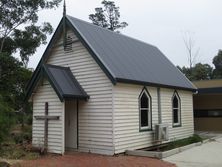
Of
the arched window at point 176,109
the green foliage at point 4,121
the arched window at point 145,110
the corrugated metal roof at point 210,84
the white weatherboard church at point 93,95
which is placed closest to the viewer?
the green foliage at point 4,121

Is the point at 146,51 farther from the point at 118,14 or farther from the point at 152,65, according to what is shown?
the point at 118,14

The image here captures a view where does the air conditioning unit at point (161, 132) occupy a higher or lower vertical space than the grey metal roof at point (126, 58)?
lower

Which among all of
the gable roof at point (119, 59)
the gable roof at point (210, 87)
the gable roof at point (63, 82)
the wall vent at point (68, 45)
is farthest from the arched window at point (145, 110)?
the gable roof at point (210, 87)

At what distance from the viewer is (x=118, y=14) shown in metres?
49.8

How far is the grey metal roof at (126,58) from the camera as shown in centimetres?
1542

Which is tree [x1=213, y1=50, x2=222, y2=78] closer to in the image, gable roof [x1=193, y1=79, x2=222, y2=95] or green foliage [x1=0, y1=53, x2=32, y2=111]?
gable roof [x1=193, y1=79, x2=222, y2=95]

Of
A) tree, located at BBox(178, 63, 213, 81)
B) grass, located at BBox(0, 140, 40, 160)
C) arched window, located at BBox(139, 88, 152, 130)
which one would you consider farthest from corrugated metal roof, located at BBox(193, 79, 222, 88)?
tree, located at BBox(178, 63, 213, 81)

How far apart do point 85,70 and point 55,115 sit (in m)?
2.47

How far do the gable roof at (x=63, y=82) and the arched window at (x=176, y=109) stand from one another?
6.49 m

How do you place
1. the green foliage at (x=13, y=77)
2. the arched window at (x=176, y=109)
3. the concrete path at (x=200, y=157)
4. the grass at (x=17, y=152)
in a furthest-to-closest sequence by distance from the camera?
the green foliage at (x=13, y=77), the arched window at (x=176, y=109), the grass at (x=17, y=152), the concrete path at (x=200, y=157)

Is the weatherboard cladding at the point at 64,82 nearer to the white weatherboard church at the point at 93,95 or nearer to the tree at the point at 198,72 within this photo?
the white weatherboard church at the point at 93,95

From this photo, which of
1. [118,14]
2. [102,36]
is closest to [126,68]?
[102,36]

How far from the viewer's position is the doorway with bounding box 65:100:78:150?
627 inches

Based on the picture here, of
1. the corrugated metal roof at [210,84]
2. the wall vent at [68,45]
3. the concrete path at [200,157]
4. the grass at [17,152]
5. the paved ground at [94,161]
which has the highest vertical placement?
the wall vent at [68,45]
